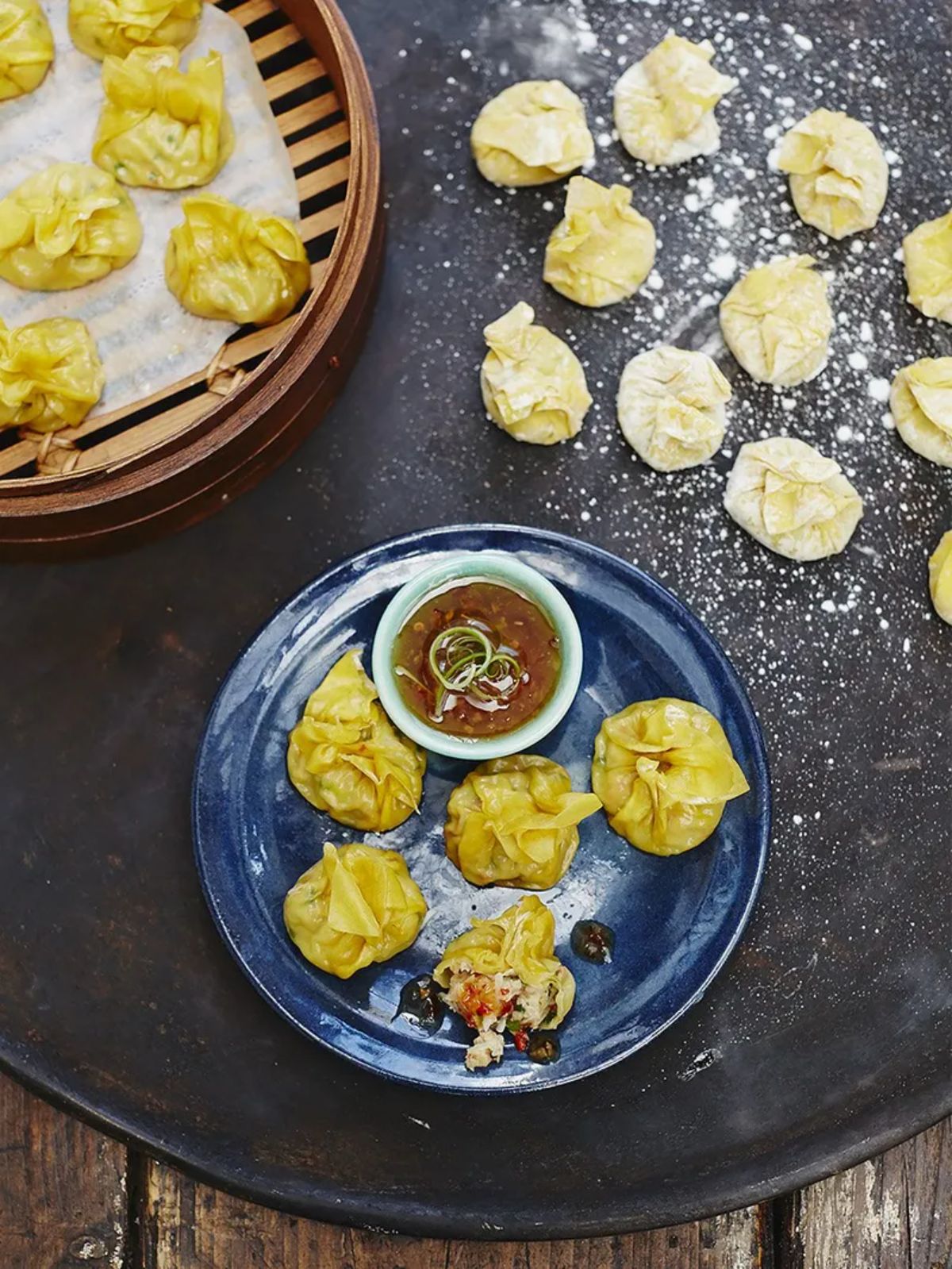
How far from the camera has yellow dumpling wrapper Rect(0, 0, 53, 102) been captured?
2.38 meters

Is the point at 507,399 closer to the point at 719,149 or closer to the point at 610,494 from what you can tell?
the point at 610,494

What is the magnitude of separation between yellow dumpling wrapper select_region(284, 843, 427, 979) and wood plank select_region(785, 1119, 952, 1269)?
1115 mm

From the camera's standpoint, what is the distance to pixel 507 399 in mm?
2406

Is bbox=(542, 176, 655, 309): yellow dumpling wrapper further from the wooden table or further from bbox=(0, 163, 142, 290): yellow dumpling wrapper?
the wooden table

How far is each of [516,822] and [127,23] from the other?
174cm

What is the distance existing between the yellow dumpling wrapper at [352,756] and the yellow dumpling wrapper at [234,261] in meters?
0.72

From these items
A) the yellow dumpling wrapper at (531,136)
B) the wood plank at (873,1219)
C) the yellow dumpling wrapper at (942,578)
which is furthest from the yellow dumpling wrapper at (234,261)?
the wood plank at (873,1219)

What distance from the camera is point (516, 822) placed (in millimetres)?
2248

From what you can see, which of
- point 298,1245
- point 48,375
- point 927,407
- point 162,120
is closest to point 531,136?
point 162,120

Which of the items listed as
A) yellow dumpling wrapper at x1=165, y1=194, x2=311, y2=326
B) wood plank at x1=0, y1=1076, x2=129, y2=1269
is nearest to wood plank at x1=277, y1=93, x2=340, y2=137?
yellow dumpling wrapper at x1=165, y1=194, x2=311, y2=326

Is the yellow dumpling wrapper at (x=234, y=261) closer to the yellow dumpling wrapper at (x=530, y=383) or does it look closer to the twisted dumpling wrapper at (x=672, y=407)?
the yellow dumpling wrapper at (x=530, y=383)

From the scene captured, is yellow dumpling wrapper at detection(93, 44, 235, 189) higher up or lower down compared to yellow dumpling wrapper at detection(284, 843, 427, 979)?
higher up

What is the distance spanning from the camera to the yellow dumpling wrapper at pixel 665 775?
2.26 metres

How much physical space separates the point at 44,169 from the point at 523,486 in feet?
3.79
